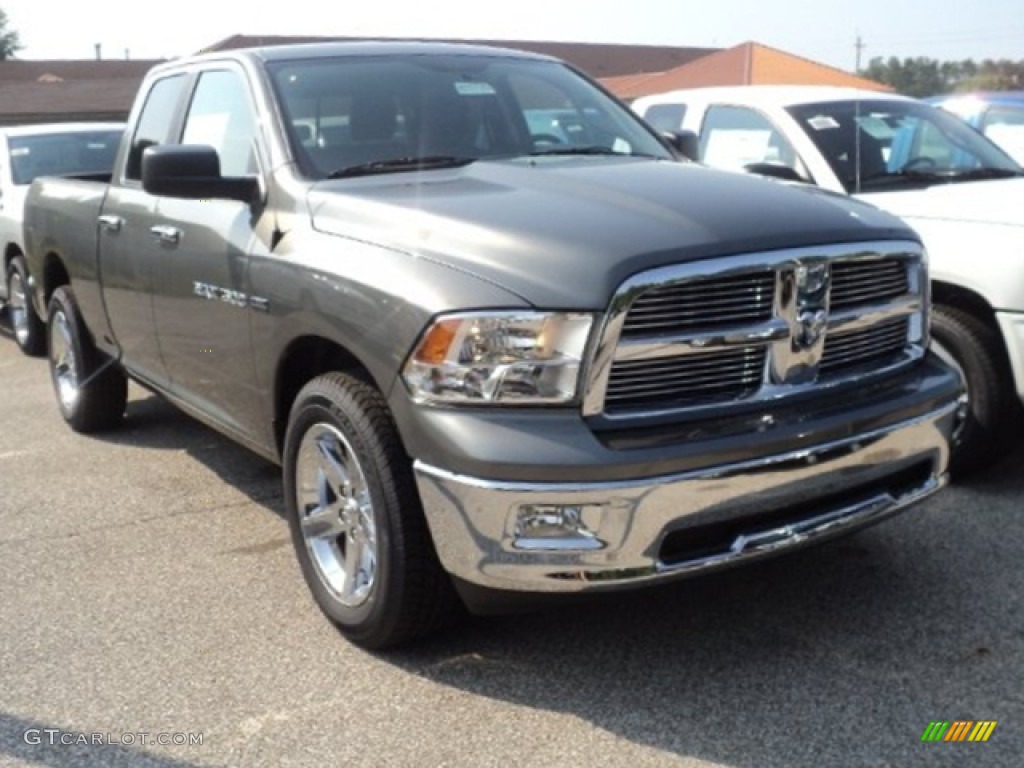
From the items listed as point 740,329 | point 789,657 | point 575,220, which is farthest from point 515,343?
point 789,657

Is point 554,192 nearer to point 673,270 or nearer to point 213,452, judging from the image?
point 673,270

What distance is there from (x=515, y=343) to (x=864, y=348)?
1.22 meters

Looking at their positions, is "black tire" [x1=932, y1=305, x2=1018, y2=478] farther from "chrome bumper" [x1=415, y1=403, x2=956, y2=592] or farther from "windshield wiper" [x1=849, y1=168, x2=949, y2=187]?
"chrome bumper" [x1=415, y1=403, x2=956, y2=592]

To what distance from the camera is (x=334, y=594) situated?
12.4 feet

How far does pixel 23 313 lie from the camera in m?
9.26

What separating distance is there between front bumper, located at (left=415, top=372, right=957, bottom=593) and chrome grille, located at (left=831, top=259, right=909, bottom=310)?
1.45ft

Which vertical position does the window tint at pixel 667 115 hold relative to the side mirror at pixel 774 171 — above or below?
below

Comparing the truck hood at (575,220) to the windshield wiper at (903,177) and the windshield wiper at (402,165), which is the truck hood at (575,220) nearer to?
the windshield wiper at (402,165)

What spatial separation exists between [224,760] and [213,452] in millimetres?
3163

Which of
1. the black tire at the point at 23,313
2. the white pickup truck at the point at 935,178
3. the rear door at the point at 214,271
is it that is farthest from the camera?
the black tire at the point at 23,313

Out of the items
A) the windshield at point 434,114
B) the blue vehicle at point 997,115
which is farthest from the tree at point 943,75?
the windshield at point 434,114

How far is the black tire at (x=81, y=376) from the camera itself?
248 inches

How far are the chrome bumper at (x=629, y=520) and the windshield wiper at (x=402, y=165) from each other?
133cm

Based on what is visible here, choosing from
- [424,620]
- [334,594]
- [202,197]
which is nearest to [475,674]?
[424,620]
